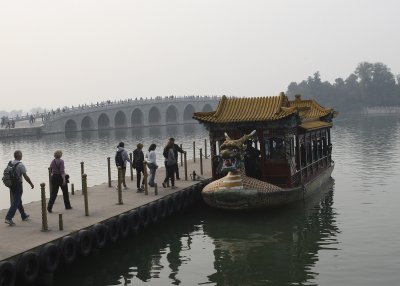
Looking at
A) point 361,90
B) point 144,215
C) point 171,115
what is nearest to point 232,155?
point 144,215

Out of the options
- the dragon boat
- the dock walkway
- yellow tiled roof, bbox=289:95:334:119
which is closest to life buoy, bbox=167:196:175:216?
the dock walkway

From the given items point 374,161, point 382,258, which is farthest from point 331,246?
point 374,161

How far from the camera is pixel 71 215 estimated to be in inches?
614

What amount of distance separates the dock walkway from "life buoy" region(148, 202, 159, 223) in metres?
0.21

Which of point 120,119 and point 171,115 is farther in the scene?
point 171,115

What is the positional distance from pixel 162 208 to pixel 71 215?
12.7 ft

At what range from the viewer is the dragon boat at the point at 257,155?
60.9ft

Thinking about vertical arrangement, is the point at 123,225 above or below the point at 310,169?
below

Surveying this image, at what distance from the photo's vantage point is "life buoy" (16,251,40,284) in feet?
36.5

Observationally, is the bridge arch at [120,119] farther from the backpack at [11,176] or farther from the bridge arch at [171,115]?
the backpack at [11,176]

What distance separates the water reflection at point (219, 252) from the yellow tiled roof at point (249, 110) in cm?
372

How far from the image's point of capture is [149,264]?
14.4 meters

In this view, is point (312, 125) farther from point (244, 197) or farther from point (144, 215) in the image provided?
point (144, 215)

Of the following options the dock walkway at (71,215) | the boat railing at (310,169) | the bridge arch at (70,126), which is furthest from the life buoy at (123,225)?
the bridge arch at (70,126)
